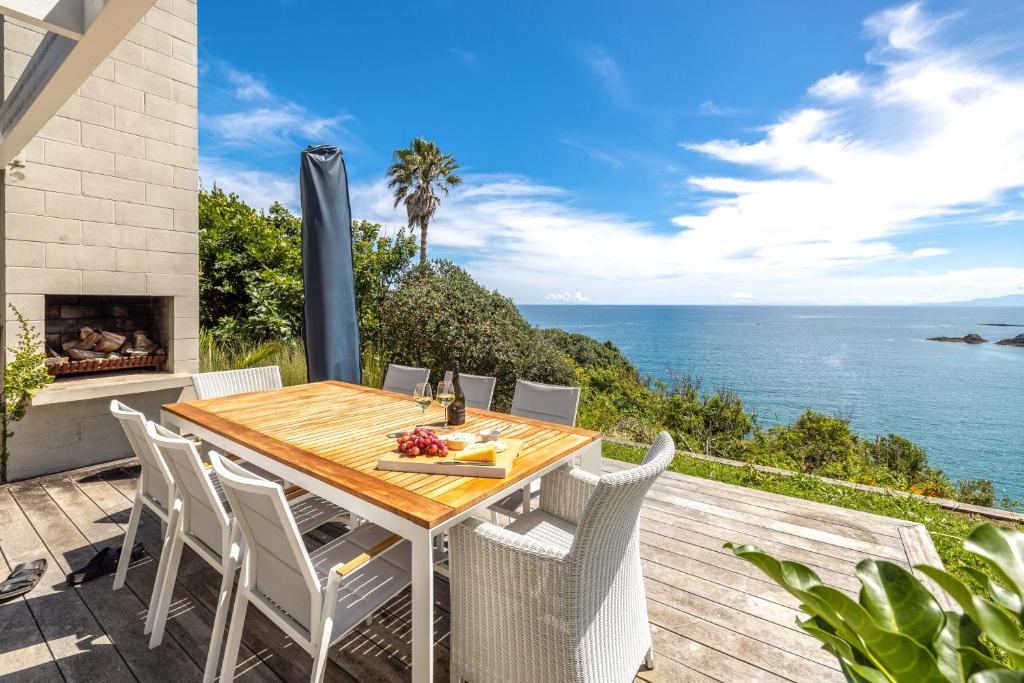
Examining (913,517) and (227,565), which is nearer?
(227,565)

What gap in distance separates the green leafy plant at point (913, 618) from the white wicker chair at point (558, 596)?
800 mm

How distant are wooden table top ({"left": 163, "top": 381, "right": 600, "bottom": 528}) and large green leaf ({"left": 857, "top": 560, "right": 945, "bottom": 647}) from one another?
115 cm

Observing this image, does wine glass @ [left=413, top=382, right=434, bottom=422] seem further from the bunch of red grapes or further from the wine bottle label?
the bunch of red grapes

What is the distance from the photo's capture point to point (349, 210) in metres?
4.02

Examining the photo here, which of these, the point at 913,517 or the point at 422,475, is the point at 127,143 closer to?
the point at 422,475

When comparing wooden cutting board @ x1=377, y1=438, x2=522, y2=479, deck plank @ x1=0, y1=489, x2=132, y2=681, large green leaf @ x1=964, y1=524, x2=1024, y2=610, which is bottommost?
deck plank @ x1=0, y1=489, x2=132, y2=681

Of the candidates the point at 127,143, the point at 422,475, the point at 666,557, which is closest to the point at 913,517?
the point at 666,557

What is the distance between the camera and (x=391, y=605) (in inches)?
87.7

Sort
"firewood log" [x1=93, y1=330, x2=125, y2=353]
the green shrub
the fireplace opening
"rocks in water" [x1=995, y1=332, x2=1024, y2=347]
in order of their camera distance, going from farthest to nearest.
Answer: "rocks in water" [x1=995, y1=332, x2=1024, y2=347] → the green shrub → "firewood log" [x1=93, y1=330, x2=125, y2=353] → the fireplace opening

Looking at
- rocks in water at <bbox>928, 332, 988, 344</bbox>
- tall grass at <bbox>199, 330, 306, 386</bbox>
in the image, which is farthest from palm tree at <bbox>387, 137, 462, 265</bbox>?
rocks in water at <bbox>928, 332, 988, 344</bbox>

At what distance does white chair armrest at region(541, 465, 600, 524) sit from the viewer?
207 centimetres


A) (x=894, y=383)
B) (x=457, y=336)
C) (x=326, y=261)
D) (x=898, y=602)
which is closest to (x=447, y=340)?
(x=457, y=336)

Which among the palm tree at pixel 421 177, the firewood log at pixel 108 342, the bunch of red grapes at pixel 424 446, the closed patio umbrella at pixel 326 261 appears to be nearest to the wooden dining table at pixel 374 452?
the bunch of red grapes at pixel 424 446

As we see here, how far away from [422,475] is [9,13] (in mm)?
2213
